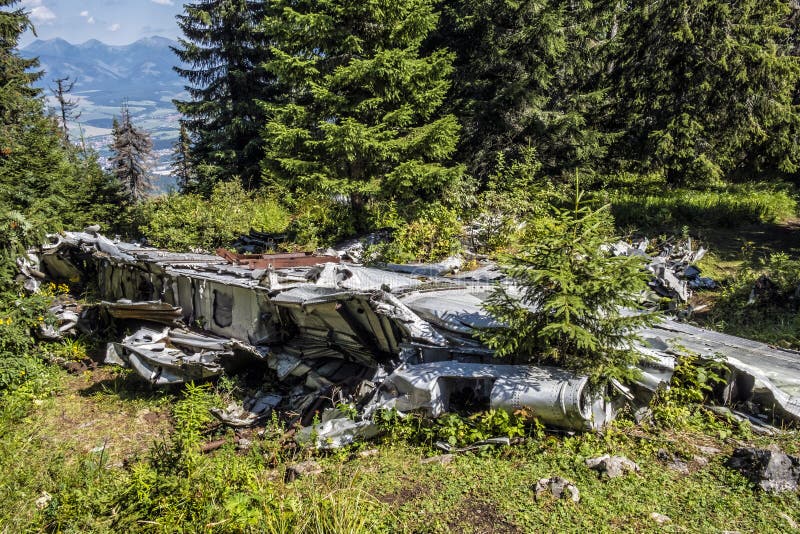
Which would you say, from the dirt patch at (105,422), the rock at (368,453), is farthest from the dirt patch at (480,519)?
the dirt patch at (105,422)

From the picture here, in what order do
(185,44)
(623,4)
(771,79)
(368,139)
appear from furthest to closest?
1. (185,44)
2. (623,4)
3. (771,79)
4. (368,139)

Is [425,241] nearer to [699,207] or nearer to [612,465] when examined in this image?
[612,465]

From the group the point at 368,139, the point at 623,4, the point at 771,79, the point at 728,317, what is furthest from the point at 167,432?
the point at 623,4

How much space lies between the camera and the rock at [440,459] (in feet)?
12.6

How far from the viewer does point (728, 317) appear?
6.75m

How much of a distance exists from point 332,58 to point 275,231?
4749mm

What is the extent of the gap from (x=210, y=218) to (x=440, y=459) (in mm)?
9763

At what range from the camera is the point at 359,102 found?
9.98 metres

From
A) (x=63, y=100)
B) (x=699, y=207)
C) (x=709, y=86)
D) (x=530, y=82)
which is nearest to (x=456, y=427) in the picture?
(x=530, y=82)

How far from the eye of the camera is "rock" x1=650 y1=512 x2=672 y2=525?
9.76 feet

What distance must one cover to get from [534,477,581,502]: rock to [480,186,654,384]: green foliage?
102 cm

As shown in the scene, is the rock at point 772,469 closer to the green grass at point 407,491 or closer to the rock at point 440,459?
the green grass at point 407,491

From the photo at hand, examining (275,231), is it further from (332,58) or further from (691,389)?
(691,389)

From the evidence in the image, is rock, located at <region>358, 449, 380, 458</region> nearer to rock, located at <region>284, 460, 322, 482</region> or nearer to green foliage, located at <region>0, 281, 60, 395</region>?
rock, located at <region>284, 460, 322, 482</region>
